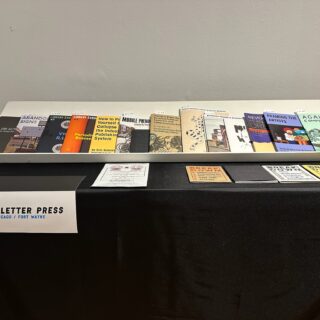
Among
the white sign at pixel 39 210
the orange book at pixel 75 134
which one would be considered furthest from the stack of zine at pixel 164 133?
the white sign at pixel 39 210

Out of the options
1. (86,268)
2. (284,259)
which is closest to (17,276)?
(86,268)

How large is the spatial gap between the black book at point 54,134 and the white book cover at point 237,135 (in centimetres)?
46

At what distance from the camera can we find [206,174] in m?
0.70

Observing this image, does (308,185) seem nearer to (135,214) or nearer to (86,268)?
(135,214)

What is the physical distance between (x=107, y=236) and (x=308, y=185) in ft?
1.50

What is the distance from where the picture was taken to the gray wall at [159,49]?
3.17 feet

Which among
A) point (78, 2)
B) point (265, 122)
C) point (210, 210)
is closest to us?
point (210, 210)

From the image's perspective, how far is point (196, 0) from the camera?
0.95m

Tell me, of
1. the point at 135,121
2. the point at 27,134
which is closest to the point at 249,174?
the point at 135,121

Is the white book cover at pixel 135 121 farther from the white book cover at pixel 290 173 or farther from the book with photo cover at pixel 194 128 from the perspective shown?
the white book cover at pixel 290 173

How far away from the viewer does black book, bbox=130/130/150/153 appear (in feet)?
2.55

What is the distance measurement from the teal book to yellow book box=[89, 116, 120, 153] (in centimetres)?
54

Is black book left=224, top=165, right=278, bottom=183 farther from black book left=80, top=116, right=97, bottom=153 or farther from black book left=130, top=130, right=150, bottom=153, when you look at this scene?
black book left=80, top=116, right=97, bottom=153

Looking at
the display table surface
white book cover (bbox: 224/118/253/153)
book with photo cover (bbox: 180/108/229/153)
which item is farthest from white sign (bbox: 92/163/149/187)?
white book cover (bbox: 224/118/253/153)
